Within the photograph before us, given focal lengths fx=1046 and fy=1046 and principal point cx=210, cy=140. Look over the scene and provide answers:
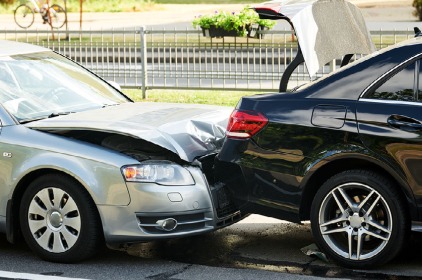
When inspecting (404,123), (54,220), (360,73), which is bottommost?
(54,220)

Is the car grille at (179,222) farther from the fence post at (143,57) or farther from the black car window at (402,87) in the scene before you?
the fence post at (143,57)

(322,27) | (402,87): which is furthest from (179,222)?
(322,27)

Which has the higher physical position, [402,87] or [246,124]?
[402,87]

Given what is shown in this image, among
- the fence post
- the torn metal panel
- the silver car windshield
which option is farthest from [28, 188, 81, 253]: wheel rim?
the fence post

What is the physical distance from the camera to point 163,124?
23.9ft

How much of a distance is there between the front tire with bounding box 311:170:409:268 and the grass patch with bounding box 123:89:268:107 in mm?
9134

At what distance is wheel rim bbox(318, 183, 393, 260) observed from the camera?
254 inches

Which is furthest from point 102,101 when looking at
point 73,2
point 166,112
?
point 73,2

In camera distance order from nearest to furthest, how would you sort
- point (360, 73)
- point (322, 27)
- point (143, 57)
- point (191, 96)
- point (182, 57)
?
point (360, 73), point (322, 27), point (182, 57), point (143, 57), point (191, 96)

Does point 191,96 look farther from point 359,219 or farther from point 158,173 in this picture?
point 359,219

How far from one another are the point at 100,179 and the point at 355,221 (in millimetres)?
1637

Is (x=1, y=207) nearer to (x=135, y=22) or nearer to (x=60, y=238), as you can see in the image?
(x=60, y=238)

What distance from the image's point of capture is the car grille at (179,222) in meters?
6.65

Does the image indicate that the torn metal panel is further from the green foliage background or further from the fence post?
the green foliage background
